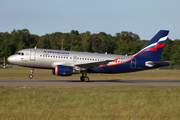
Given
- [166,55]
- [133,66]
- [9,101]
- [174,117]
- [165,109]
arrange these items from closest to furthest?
[174,117]
[165,109]
[9,101]
[133,66]
[166,55]

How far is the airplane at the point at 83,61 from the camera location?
3130 cm

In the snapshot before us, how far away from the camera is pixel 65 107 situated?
44.6ft

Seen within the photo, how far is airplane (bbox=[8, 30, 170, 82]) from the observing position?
1232 inches

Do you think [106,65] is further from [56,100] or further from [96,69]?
[56,100]

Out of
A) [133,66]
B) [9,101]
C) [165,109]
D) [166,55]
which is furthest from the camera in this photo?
[166,55]

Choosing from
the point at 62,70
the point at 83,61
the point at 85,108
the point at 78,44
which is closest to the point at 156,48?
the point at 83,61

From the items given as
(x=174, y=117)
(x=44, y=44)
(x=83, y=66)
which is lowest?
(x=174, y=117)

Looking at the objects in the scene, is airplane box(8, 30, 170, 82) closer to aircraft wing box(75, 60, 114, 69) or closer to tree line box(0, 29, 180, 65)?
aircraft wing box(75, 60, 114, 69)

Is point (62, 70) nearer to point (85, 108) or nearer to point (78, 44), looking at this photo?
point (85, 108)

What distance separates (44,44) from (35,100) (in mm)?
111224

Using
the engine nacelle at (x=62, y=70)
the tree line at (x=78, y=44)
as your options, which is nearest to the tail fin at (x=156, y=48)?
the engine nacelle at (x=62, y=70)

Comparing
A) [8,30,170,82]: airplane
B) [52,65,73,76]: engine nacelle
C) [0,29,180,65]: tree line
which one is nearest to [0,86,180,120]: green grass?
[52,65,73,76]: engine nacelle

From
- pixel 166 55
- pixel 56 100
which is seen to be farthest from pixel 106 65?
pixel 166 55

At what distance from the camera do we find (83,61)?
1277 inches
